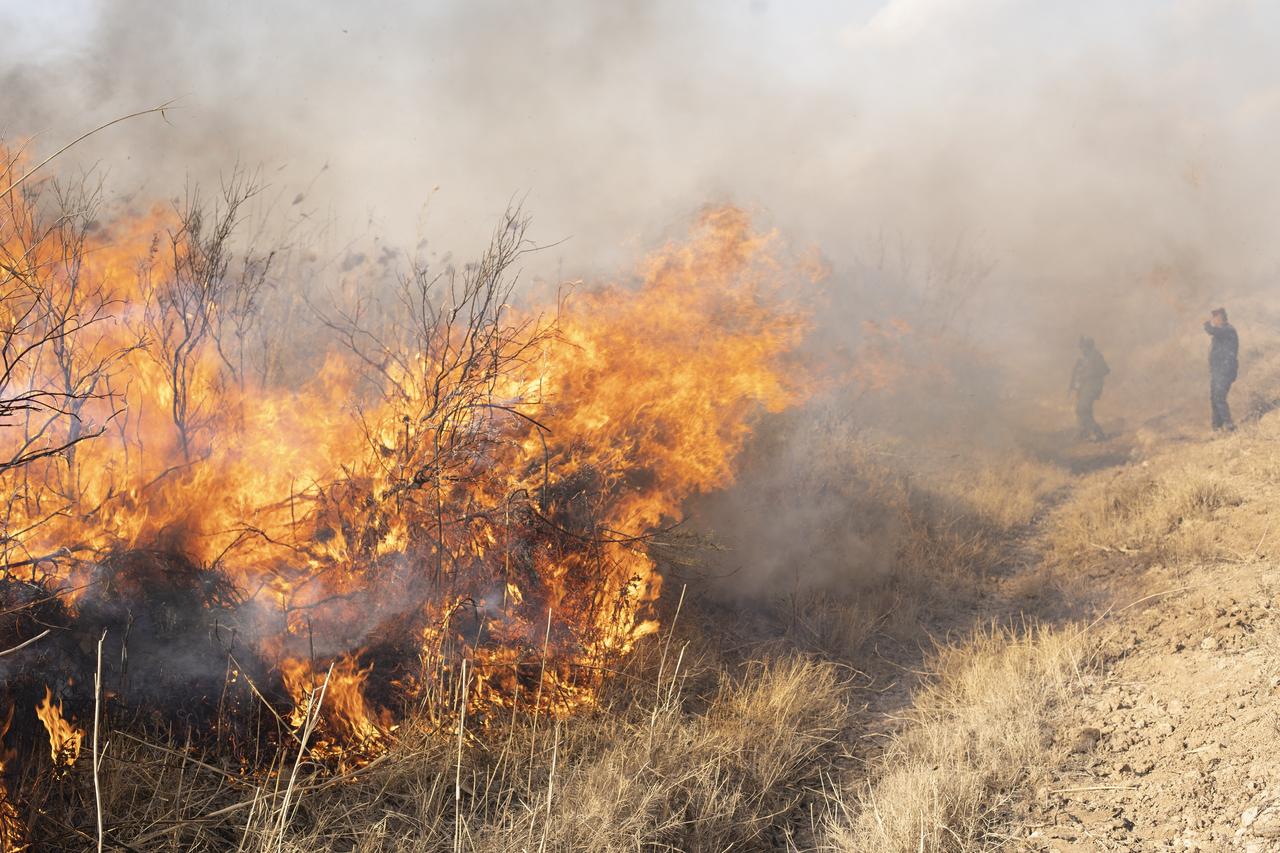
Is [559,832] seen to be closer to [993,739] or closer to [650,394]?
[993,739]

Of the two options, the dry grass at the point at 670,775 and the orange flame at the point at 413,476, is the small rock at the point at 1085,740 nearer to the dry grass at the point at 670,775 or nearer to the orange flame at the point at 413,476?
the dry grass at the point at 670,775

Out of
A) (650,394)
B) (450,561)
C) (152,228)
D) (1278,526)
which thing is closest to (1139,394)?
(1278,526)

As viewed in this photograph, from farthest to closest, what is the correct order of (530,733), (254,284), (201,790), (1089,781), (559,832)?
(254,284) → (530,733) → (1089,781) → (201,790) → (559,832)

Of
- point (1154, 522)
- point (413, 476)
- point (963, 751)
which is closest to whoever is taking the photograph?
point (963, 751)

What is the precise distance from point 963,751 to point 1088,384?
35.9 ft

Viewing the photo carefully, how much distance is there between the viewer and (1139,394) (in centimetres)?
1611

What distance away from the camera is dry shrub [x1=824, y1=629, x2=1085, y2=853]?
3709 mm

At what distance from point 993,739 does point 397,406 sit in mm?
4321

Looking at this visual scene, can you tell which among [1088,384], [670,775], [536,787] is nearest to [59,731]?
[536,787]

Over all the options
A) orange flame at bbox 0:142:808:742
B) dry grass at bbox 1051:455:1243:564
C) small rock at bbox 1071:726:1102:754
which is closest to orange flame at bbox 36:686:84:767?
orange flame at bbox 0:142:808:742

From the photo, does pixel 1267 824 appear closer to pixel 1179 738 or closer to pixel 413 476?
pixel 1179 738

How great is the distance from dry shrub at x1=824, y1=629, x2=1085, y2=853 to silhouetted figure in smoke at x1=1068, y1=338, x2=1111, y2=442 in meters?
8.93

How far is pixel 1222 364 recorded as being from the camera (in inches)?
440

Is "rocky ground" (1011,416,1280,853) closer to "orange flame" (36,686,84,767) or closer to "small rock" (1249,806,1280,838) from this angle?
"small rock" (1249,806,1280,838)
